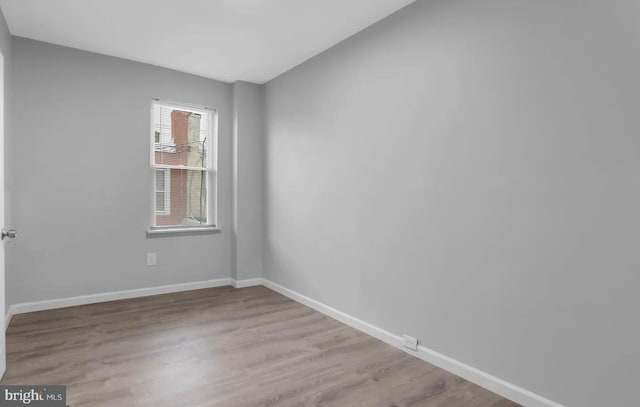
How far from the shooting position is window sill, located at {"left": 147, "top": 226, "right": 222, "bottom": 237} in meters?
4.03

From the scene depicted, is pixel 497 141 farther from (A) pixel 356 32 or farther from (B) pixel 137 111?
(B) pixel 137 111

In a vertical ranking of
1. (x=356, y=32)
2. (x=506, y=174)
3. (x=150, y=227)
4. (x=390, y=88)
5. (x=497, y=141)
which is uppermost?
(x=356, y=32)

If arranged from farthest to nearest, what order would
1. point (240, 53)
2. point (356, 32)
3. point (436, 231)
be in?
point (240, 53) < point (356, 32) < point (436, 231)

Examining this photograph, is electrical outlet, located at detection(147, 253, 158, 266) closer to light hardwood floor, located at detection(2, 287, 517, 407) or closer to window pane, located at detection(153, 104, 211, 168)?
light hardwood floor, located at detection(2, 287, 517, 407)

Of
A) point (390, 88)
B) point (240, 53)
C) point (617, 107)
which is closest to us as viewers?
point (617, 107)

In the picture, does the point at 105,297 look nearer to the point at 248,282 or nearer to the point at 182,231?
the point at 182,231

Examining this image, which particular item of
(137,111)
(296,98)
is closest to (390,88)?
(296,98)

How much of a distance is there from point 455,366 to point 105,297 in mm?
3350

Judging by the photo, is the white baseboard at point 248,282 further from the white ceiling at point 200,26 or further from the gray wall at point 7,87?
the white ceiling at point 200,26

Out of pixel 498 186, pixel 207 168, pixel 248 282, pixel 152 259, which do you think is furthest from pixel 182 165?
pixel 498 186

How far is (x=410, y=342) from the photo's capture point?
2.63m

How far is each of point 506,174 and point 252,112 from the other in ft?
10.4

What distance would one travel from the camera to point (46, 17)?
9.59 feet
